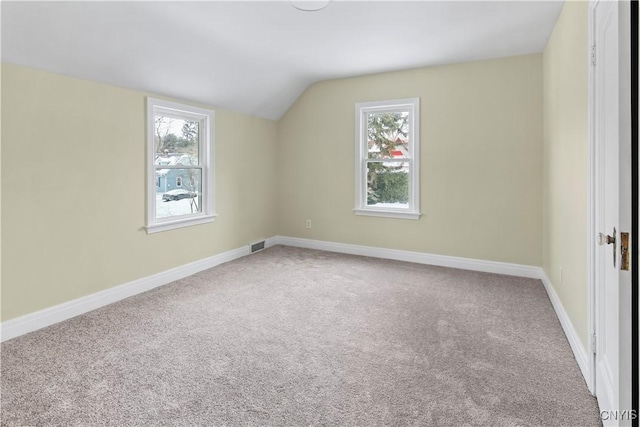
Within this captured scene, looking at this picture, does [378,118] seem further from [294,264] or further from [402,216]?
[294,264]

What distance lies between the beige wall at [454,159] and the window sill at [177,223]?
65.2 inches

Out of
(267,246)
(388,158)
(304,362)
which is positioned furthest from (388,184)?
(304,362)

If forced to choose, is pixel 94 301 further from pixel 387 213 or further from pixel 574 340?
pixel 574 340

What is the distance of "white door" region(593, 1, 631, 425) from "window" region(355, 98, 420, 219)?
281 centimetres

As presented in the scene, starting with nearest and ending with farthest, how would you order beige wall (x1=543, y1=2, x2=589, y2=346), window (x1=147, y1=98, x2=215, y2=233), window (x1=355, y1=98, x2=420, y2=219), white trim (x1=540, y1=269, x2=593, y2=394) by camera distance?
1. white trim (x1=540, y1=269, x2=593, y2=394)
2. beige wall (x1=543, y1=2, x2=589, y2=346)
3. window (x1=147, y1=98, x2=215, y2=233)
4. window (x1=355, y1=98, x2=420, y2=219)

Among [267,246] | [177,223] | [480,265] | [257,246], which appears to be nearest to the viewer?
[177,223]

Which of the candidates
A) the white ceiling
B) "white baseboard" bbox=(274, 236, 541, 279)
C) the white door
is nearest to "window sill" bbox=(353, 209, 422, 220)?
"white baseboard" bbox=(274, 236, 541, 279)

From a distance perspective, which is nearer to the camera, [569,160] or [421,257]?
[569,160]

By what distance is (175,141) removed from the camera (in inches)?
159

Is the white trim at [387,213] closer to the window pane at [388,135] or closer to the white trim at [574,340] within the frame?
the window pane at [388,135]

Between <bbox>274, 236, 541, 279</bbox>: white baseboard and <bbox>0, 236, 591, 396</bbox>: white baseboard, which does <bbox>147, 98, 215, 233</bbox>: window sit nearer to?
<bbox>0, 236, 591, 396</bbox>: white baseboard

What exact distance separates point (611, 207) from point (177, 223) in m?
3.81

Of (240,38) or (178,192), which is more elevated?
(240,38)

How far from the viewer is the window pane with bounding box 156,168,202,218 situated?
3.88 metres
